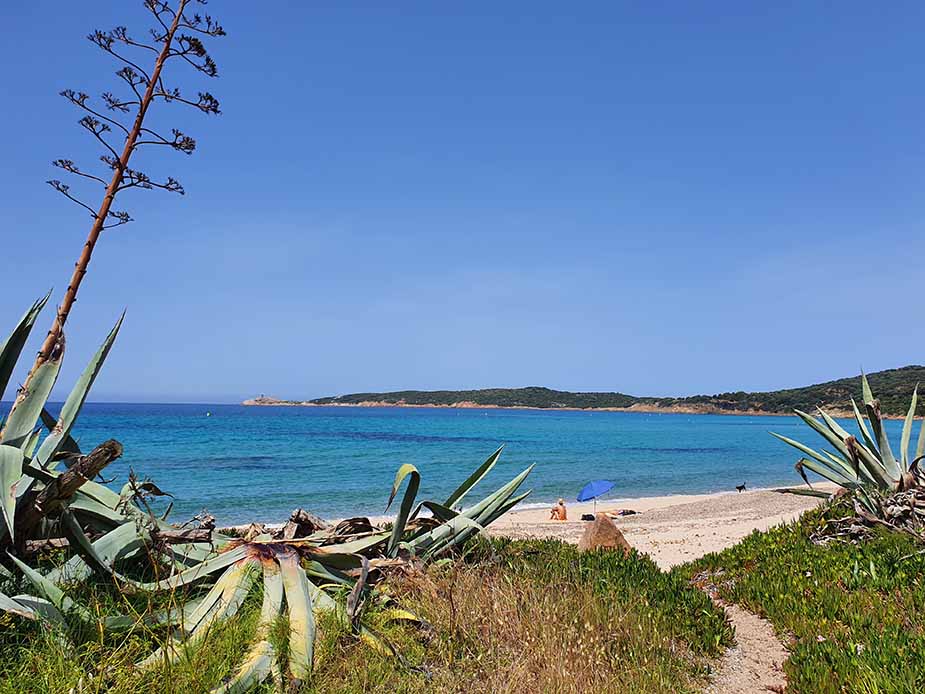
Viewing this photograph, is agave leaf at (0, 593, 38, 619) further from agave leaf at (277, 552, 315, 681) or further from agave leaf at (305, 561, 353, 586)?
agave leaf at (305, 561, 353, 586)

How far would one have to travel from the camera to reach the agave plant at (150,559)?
10.4 feet

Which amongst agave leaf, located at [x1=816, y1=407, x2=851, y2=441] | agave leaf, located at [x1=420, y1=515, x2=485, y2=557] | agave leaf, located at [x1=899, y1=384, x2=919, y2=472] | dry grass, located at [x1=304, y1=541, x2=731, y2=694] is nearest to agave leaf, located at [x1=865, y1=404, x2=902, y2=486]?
agave leaf, located at [x1=899, y1=384, x2=919, y2=472]

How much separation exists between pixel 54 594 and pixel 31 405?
1.06 meters

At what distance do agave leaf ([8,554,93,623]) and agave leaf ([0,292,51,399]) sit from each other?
1.09 m

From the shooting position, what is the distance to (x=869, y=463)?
25.3 feet

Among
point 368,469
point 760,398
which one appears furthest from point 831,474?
point 760,398

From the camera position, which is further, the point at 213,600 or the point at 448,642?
the point at 448,642

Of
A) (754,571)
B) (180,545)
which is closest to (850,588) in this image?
(754,571)

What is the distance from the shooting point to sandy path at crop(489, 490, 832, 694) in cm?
454

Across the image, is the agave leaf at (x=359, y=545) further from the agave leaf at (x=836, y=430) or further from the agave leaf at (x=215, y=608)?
the agave leaf at (x=836, y=430)

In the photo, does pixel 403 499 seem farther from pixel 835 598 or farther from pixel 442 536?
pixel 835 598

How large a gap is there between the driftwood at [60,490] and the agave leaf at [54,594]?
355 mm

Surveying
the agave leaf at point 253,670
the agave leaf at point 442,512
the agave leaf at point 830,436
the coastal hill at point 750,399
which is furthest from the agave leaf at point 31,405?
Answer: the coastal hill at point 750,399

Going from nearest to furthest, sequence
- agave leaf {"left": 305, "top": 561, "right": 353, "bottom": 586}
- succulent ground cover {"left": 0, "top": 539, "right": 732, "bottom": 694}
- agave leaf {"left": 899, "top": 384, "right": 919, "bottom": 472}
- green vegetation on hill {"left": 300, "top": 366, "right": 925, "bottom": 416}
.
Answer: succulent ground cover {"left": 0, "top": 539, "right": 732, "bottom": 694} → agave leaf {"left": 305, "top": 561, "right": 353, "bottom": 586} → agave leaf {"left": 899, "top": 384, "right": 919, "bottom": 472} → green vegetation on hill {"left": 300, "top": 366, "right": 925, "bottom": 416}
